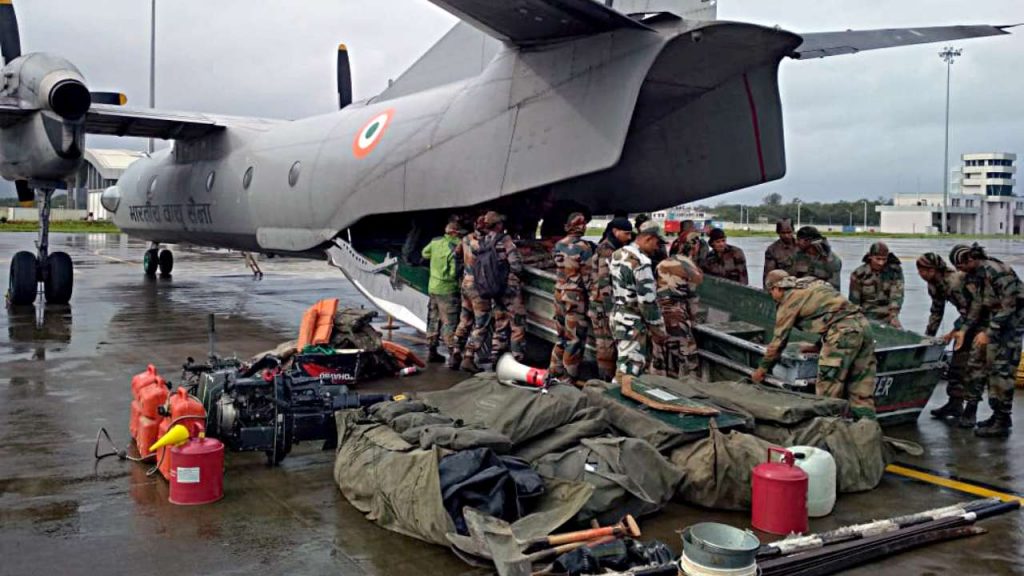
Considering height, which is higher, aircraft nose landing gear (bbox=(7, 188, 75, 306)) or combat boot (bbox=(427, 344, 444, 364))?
aircraft nose landing gear (bbox=(7, 188, 75, 306))

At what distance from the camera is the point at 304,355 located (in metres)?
8.33

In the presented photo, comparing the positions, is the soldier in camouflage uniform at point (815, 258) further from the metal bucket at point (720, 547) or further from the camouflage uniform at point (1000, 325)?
the metal bucket at point (720, 547)

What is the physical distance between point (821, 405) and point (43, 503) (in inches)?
200

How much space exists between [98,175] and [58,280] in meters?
65.0

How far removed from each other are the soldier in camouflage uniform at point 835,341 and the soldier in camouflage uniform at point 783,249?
392 cm

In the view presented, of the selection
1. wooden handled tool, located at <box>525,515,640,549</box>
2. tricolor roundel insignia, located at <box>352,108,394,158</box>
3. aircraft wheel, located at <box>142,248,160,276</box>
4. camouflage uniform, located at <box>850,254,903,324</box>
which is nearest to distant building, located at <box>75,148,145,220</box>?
aircraft wheel, located at <box>142,248,160,276</box>

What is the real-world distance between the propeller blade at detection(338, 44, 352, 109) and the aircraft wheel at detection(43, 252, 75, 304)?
6206 mm

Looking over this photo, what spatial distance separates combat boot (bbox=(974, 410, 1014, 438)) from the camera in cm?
698

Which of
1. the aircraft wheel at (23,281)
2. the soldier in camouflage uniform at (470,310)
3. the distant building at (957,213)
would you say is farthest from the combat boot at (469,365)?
the distant building at (957,213)

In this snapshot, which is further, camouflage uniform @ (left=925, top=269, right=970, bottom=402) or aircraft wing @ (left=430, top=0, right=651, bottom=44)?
aircraft wing @ (left=430, top=0, right=651, bottom=44)

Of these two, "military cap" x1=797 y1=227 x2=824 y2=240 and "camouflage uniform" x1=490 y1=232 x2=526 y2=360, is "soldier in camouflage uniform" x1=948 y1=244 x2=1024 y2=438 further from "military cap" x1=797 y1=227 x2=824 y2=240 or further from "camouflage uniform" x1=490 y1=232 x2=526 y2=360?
"camouflage uniform" x1=490 y1=232 x2=526 y2=360

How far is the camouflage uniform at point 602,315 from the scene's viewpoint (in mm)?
7938

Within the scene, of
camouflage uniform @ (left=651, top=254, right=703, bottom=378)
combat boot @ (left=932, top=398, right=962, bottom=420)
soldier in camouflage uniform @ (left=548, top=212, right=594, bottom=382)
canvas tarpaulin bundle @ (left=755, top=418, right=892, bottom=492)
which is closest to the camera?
canvas tarpaulin bundle @ (left=755, top=418, right=892, bottom=492)

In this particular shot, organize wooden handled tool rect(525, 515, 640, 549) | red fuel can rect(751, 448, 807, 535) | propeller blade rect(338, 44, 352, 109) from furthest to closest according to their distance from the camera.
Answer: propeller blade rect(338, 44, 352, 109) < red fuel can rect(751, 448, 807, 535) < wooden handled tool rect(525, 515, 640, 549)
